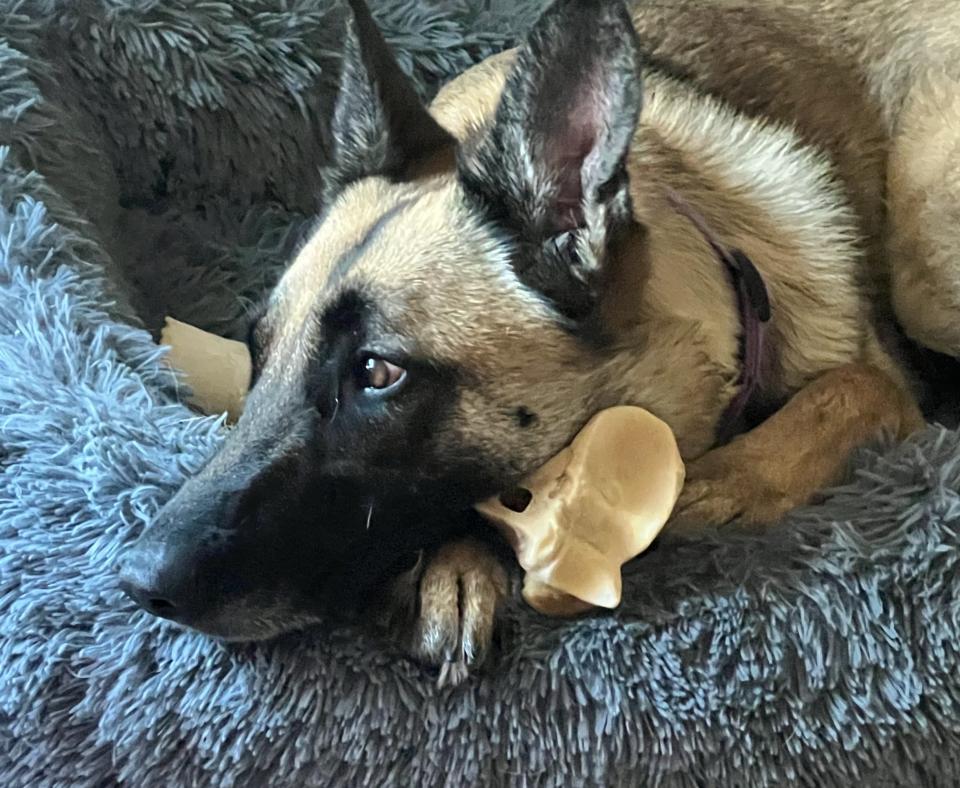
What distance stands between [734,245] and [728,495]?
44 cm

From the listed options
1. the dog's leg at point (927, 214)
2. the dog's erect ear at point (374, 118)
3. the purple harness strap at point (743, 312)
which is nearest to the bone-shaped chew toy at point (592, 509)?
the purple harness strap at point (743, 312)

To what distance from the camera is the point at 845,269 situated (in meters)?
1.73

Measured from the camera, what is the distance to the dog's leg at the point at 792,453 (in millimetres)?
1373

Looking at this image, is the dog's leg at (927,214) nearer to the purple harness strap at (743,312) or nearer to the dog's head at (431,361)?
the purple harness strap at (743,312)

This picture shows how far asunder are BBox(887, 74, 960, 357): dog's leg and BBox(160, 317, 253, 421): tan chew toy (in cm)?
117

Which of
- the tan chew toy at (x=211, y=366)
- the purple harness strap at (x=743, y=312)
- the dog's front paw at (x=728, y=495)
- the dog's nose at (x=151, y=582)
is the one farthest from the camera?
the tan chew toy at (x=211, y=366)

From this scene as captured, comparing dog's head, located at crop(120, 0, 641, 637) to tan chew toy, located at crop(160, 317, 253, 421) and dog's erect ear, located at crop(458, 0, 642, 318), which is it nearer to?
dog's erect ear, located at crop(458, 0, 642, 318)

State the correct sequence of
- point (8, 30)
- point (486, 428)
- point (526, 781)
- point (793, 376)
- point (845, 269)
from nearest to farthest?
1. point (526, 781)
2. point (486, 428)
3. point (793, 376)
4. point (845, 269)
5. point (8, 30)

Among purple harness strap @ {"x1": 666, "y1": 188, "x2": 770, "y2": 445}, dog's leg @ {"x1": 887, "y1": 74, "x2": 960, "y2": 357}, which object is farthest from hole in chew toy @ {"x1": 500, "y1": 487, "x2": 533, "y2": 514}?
dog's leg @ {"x1": 887, "y1": 74, "x2": 960, "y2": 357}

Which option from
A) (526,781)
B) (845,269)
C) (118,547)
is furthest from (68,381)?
(845,269)

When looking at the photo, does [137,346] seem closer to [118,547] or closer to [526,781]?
[118,547]

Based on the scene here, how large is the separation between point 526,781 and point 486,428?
0.41 m

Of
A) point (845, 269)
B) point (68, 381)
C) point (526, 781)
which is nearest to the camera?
point (526, 781)

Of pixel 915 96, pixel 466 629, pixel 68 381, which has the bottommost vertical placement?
pixel 68 381
